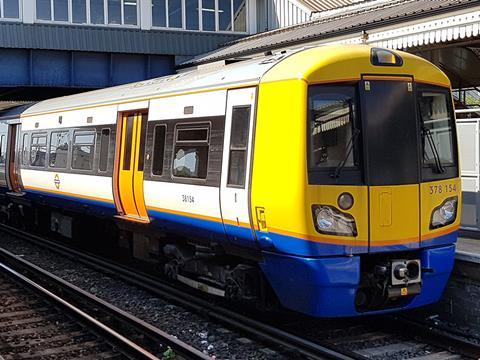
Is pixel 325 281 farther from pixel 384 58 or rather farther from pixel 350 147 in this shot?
pixel 384 58

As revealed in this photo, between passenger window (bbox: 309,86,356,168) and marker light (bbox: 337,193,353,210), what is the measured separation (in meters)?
0.31

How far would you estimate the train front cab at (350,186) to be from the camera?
20.8ft

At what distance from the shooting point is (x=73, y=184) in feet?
38.4

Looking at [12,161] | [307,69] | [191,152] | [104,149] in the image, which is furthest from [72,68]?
[307,69]

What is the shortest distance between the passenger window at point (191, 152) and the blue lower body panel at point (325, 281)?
1550 millimetres

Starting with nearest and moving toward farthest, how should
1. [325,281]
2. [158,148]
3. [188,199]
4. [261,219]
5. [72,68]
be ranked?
[325,281]
[261,219]
[188,199]
[158,148]
[72,68]

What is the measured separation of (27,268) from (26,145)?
4205 mm

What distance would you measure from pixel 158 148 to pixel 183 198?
3.50ft

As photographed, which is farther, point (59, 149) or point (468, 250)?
point (59, 149)

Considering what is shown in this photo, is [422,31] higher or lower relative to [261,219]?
higher

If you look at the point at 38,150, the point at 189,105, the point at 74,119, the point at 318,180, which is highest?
the point at 74,119

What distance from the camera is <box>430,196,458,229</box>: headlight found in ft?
22.8

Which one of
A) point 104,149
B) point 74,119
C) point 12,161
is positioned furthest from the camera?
point 12,161

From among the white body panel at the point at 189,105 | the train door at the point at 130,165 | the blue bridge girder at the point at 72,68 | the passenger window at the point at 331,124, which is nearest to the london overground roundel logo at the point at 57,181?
the train door at the point at 130,165
